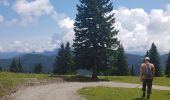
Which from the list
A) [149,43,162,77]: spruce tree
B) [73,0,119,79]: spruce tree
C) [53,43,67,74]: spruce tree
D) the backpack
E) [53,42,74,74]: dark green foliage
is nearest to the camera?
the backpack

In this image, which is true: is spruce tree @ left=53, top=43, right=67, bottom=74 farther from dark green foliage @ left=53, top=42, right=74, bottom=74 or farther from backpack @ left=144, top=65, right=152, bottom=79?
backpack @ left=144, top=65, right=152, bottom=79

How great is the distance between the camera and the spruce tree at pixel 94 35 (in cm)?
4688

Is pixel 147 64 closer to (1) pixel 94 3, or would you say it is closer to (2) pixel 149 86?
(2) pixel 149 86

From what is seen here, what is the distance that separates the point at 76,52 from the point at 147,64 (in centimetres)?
2694

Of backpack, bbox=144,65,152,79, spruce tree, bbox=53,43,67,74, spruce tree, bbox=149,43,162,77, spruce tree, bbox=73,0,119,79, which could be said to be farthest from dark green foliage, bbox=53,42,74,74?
backpack, bbox=144,65,152,79

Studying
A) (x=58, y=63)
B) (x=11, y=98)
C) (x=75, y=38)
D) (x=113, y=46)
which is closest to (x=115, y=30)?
(x=113, y=46)

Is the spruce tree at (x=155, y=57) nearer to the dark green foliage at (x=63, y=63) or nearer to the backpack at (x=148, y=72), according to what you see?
the dark green foliage at (x=63, y=63)

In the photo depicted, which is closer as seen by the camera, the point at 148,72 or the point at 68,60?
→ the point at 148,72

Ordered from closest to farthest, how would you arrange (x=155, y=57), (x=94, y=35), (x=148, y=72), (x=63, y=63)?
(x=148, y=72) → (x=94, y=35) → (x=63, y=63) → (x=155, y=57)

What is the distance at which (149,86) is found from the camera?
21.6 metres

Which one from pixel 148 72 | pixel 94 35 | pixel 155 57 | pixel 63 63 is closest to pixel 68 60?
pixel 63 63

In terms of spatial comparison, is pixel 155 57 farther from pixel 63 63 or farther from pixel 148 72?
pixel 148 72

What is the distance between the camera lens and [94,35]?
47.2 m

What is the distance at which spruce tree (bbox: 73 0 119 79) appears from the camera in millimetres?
46875
